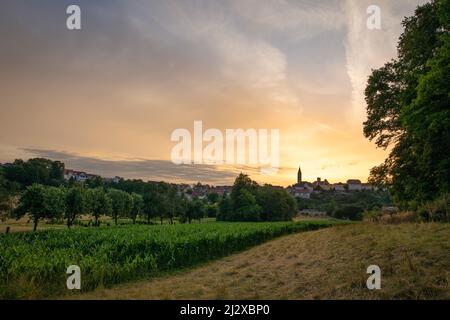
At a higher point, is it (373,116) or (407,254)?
(373,116)

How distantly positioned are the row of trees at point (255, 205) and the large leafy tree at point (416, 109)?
58.3 m

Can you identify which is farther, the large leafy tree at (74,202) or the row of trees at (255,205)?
the row of trees at (255,205)

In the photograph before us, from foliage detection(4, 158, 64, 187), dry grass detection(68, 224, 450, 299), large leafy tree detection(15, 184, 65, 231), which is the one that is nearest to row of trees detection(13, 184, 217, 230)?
large leafy tree detection(15, 184, 65, 231)

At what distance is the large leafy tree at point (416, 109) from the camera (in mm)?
12984

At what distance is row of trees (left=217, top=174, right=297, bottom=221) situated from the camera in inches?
3147

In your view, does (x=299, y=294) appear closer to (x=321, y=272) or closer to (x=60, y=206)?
(x=321, y=272)

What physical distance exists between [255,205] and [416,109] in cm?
6818

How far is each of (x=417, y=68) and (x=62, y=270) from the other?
2143 cm

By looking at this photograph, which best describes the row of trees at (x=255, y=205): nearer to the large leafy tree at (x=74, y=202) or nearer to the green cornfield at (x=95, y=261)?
the large leafy tree at (x=74, y=202)

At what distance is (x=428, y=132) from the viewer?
46.4ft

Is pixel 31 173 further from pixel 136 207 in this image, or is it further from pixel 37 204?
pixel 37 204

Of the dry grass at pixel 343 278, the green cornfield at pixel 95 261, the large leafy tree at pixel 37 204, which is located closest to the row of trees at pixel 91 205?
the large leafy tree at pixel 37 204
